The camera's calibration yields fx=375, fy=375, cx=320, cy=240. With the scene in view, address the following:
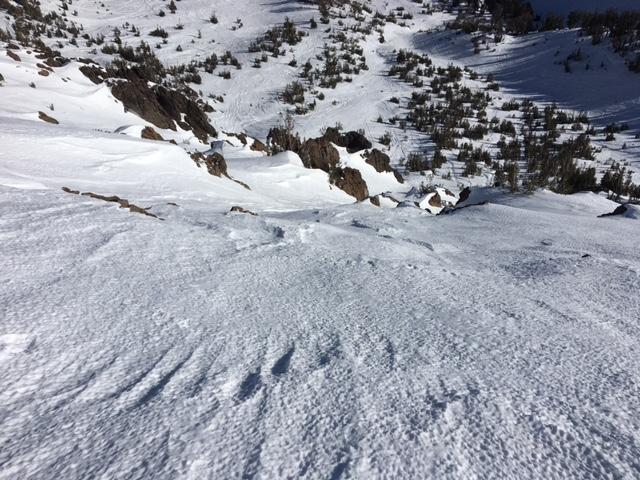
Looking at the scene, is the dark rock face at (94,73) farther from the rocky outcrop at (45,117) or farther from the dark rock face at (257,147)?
the dark rock face at (257,147)

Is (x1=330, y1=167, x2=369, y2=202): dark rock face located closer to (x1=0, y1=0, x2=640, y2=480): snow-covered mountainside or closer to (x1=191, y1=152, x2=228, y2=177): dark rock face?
(x1=0, y1=0, x2=640, y2=480): snow-covered mountainside

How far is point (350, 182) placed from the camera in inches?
289

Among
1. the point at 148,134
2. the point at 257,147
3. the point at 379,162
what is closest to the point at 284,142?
the point at 257,147

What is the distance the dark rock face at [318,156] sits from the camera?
7.37 meters

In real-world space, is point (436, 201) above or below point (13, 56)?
below

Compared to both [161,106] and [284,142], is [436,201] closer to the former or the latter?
[284,142]

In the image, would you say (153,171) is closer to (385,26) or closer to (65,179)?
(65,179)

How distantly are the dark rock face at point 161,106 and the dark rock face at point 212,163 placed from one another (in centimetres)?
345

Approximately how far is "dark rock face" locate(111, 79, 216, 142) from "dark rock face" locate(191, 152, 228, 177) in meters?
3.45

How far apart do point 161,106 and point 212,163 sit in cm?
494

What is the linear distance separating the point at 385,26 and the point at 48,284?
2011cm

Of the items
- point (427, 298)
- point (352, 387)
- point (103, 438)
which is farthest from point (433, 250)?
point (103, 438)

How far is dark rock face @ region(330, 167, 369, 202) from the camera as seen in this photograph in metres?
7.21

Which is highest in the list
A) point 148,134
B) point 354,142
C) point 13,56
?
point 13,56
